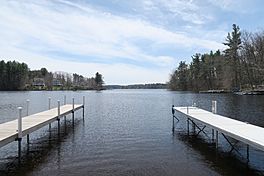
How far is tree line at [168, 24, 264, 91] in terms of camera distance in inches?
2488

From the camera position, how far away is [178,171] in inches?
386

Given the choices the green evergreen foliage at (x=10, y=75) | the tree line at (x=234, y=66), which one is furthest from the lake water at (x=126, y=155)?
the green evergreen foliage at (x=10, y=75)

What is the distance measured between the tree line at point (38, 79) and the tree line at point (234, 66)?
73084 mm

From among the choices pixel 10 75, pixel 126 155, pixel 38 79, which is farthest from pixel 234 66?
pixel 38 79

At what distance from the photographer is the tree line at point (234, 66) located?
207 feet

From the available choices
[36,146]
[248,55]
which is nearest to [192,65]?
[248,55]

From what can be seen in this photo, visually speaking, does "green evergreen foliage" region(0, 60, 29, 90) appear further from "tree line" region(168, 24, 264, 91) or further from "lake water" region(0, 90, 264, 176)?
"lake water" region(0, 90, 264, 176)

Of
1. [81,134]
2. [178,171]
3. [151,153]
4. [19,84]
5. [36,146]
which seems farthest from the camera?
[19,84]

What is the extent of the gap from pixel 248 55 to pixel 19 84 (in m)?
99.3

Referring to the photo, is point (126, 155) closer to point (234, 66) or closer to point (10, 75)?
point (234, 66)

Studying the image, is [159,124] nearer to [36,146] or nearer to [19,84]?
[36,146]

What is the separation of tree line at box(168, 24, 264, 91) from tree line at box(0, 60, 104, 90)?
240ft

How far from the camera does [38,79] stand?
161750mm

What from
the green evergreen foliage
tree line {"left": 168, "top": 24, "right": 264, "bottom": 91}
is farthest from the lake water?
the green evergreen foliage
